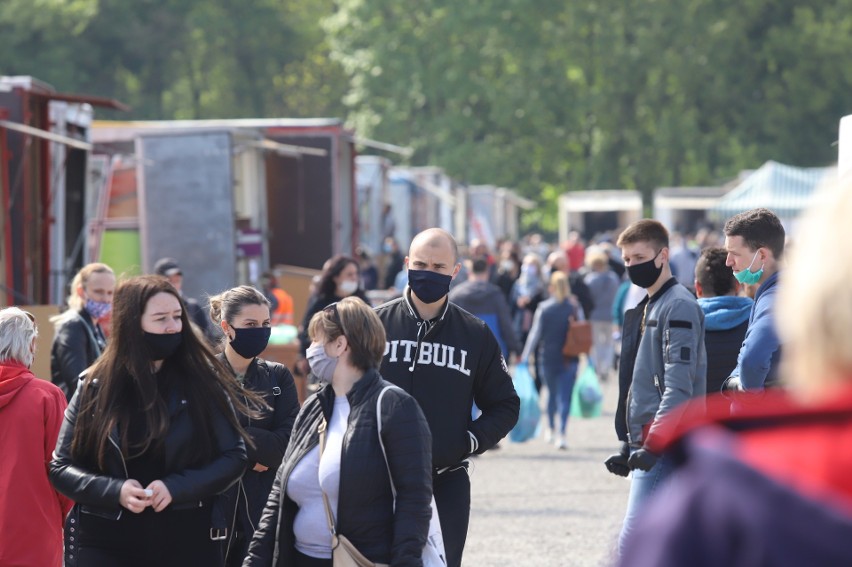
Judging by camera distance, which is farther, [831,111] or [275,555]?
[831,111]

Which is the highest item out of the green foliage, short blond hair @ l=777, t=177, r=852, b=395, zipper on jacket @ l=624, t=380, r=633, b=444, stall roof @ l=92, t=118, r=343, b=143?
the green foliage

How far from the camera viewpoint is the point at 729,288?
7605 millimetres

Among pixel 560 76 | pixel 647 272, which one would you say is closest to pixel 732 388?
pixel 647 272

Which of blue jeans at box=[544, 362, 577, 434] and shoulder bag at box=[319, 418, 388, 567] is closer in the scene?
shoulder bag at box=[319, 418, 388, 567]

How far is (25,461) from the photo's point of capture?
5.73m

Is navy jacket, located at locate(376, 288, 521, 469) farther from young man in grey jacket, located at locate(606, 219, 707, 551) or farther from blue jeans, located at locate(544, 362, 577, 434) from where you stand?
blue jeans, located at locate(544, 362, 577, 434)

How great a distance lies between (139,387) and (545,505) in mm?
6479

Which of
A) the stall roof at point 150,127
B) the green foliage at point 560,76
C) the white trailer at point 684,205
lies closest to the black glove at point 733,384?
the stall roof at point 150,127

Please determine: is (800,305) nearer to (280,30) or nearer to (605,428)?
(605,428)

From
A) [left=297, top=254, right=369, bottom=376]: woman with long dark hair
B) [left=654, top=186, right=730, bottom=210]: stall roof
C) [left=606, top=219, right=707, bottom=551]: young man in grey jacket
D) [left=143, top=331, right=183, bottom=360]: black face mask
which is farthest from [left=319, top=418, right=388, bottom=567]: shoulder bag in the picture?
[left=654, top=186, right=730, bottom=210]: stall roof

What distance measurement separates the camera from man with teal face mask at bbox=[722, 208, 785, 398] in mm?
6188

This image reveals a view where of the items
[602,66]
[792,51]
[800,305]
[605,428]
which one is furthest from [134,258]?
[792,51]

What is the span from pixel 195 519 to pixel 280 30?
5867 cm

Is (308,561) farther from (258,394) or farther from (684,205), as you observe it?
(684,205)
